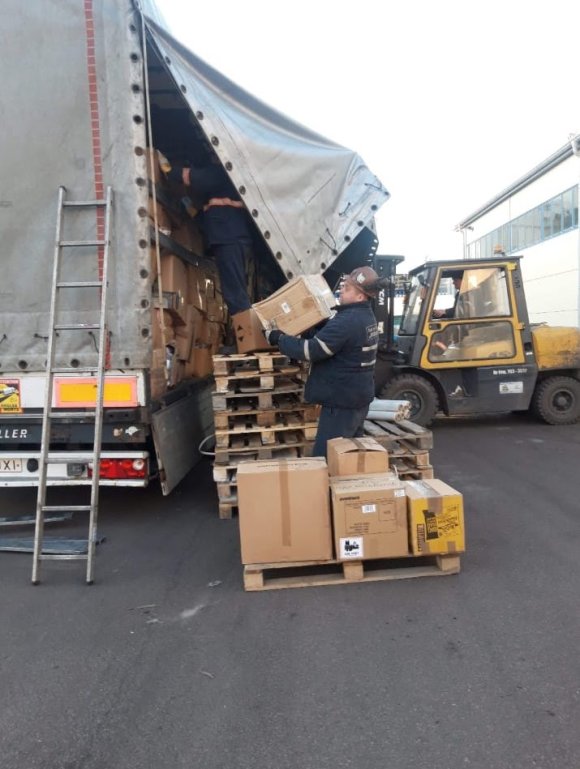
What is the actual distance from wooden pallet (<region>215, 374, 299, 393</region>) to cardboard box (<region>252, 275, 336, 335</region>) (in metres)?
0.44

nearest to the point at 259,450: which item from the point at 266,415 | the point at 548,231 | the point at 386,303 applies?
the point at 266,415

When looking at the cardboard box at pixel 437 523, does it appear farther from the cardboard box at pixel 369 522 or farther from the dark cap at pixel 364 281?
the dark cap at pixel 364 281

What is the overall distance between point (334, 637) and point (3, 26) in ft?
15.1

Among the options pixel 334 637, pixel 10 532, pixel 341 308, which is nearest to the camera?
pixel 334 637

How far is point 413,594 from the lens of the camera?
3.64 m

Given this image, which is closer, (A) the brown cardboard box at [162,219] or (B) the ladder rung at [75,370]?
(B) the ladder rung at [75,370]

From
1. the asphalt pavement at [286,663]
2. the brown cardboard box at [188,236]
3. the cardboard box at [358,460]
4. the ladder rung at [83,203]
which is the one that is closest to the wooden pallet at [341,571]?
the asphalt pavement at [286,663]

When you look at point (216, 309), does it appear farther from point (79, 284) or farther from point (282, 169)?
point (79, 284)

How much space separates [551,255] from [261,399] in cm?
1679

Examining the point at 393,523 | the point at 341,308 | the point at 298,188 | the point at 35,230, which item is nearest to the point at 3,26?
the point at 35,230

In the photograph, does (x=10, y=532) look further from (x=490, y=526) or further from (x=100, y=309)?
(x=490, y=526)

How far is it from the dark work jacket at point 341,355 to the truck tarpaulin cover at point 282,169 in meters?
0.79

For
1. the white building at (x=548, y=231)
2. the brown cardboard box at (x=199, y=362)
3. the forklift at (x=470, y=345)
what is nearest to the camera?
the brown cardboard box at (x=199, y=362)

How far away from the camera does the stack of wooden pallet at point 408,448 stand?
4848mm
